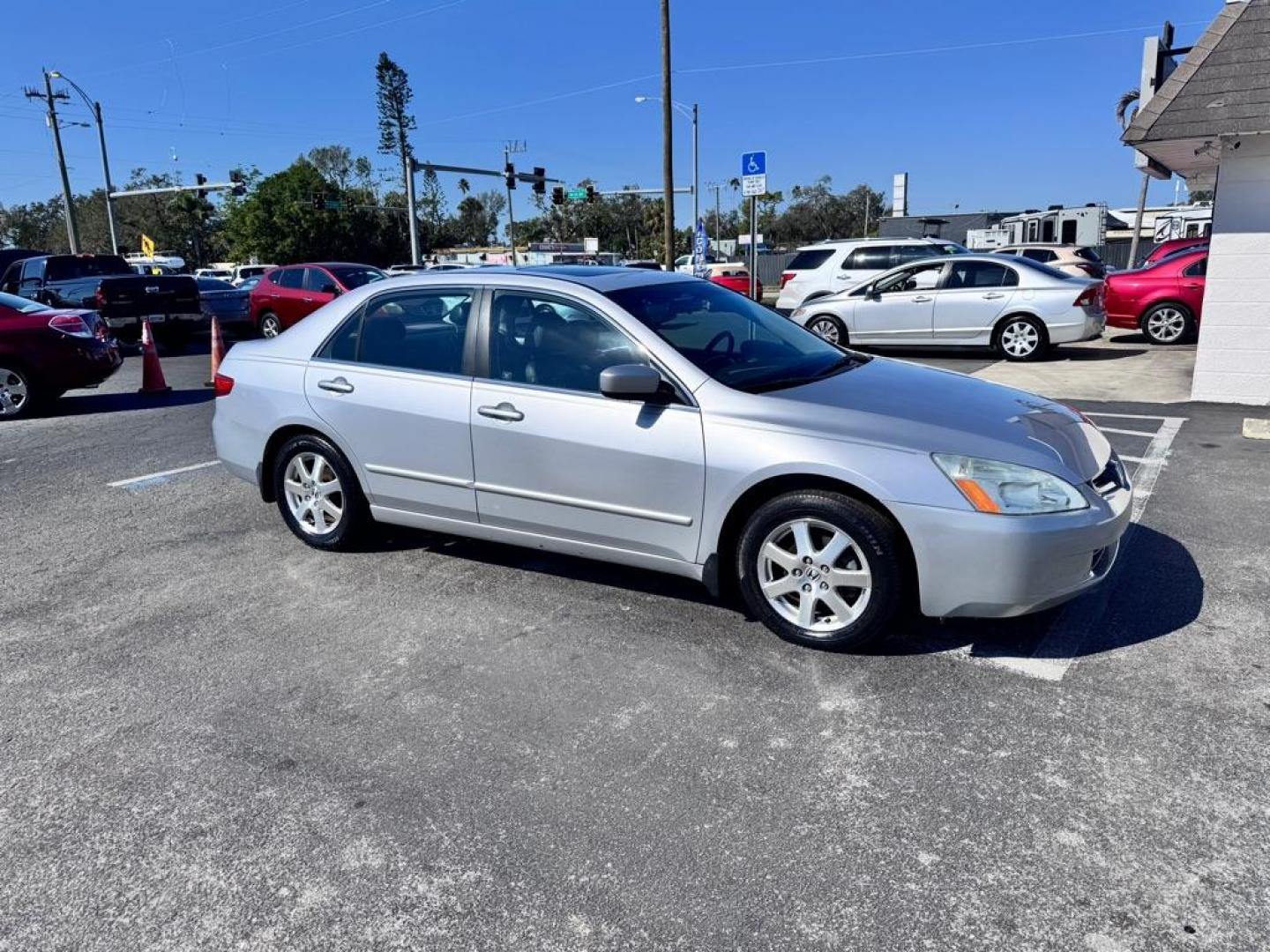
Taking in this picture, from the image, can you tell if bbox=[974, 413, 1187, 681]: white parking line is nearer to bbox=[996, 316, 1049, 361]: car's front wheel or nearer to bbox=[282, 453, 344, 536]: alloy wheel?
bbox=[282, 453, 344, 536]: alloy wheel

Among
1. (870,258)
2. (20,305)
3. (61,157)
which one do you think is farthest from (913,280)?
(61,157)

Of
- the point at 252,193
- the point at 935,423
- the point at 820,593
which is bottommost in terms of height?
the point at 820,593

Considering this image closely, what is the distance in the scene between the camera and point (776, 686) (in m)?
3.65

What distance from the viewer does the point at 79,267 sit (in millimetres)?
18188

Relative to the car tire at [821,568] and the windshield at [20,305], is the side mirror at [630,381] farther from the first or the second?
the windshield at [20,305]

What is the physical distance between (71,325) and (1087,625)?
34.7ft

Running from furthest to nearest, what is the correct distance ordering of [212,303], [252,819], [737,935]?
1. [212,303]
2. [252,819]
3. [737,935]

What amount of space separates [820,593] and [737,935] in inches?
65.7

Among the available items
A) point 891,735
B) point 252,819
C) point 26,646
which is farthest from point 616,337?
point 26,646

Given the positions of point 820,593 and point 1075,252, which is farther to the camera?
point 1075,252

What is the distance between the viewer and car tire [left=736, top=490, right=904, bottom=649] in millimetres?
3658

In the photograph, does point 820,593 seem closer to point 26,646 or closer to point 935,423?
point 935,423

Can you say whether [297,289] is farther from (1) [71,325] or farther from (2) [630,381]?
(2) [630,381]

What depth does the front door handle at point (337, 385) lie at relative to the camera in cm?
495
